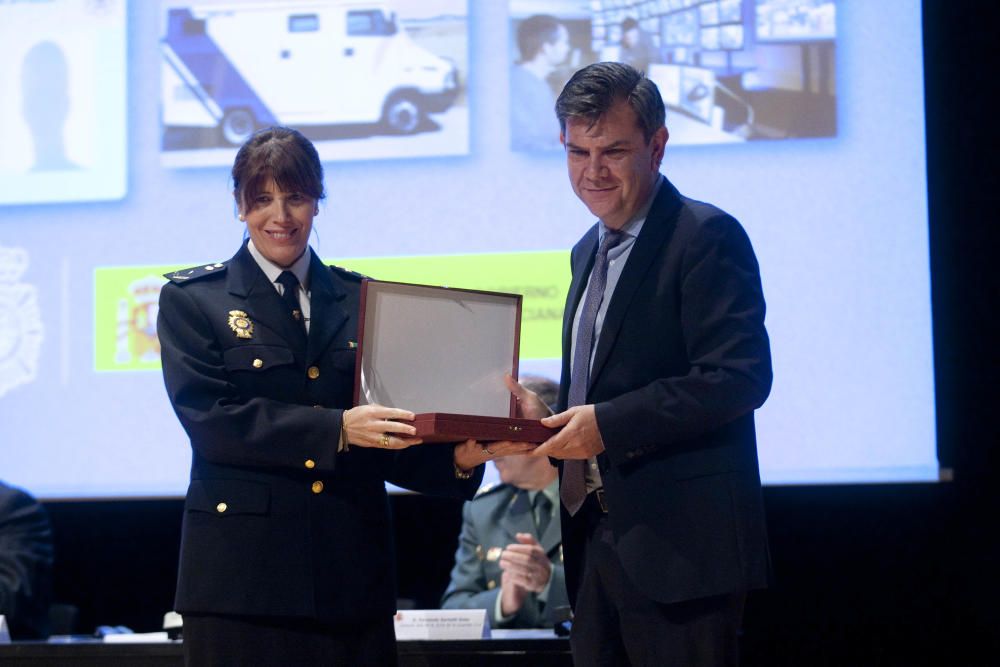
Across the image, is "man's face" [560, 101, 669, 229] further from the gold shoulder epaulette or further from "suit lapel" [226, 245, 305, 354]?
the gold shoulder epaulette

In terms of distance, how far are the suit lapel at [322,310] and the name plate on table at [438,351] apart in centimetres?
11

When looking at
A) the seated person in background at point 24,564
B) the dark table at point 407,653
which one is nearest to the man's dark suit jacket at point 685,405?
the dark table at point 407,653

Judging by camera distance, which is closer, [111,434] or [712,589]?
[712,589]

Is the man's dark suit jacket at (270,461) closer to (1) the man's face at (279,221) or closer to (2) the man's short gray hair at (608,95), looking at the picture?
(1) the man's face at (279,221)

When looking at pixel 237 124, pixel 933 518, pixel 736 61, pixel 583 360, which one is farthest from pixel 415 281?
pixel 933 518

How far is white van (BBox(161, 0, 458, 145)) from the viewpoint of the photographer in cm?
370

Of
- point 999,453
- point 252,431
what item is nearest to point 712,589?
point 252,431

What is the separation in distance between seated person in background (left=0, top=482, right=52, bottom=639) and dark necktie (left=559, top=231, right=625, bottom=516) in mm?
1917

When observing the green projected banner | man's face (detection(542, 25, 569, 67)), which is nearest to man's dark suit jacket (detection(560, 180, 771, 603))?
the green projected banner

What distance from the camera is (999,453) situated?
375 centimetres

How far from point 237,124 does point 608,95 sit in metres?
1.91

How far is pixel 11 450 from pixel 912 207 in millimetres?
3010

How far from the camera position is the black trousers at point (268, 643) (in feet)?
6.97

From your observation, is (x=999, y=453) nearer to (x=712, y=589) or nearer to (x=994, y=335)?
(x=994, y=335)
